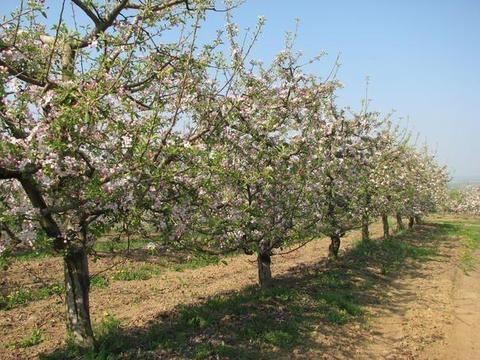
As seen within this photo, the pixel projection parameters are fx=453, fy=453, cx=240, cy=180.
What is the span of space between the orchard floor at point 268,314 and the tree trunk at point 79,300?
371 mm

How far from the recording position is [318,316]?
42.5 feet

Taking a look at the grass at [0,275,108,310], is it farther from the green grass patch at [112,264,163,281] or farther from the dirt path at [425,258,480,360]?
the dirt path at [425,258,480,360]

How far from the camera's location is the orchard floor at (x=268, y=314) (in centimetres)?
1058

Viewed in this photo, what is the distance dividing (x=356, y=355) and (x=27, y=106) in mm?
8808

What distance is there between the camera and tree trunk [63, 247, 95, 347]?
964 cm

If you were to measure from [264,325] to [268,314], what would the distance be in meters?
0.94

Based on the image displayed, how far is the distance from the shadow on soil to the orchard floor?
0.10 ft

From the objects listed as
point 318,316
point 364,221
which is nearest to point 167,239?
point 318,316

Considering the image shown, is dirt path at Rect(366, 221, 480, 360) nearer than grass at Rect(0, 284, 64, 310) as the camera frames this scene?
Yes

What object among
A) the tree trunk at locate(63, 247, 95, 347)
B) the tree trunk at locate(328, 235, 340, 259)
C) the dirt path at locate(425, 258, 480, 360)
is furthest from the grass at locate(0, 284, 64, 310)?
the tree trunk at locate(328, 235, 340, 259)

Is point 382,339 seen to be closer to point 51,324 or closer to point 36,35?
point 51,324

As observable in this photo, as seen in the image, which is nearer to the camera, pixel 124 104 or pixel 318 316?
pixel 124 104

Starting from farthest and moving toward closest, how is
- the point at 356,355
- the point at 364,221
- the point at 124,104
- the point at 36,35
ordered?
the point at 364,221 → the point at 356,355 → the point at 36,35 → the point at 124,104

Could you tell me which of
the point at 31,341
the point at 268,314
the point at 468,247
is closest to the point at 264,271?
the point at 268,314
